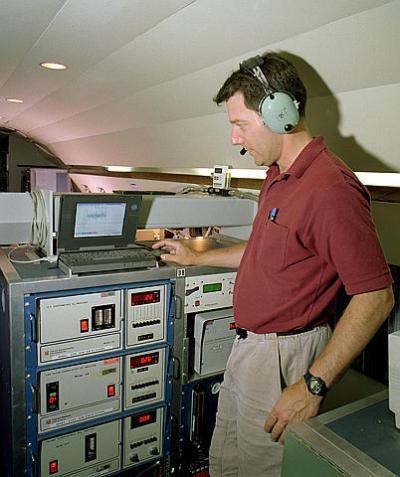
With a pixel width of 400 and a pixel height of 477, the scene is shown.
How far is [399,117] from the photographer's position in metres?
1.28

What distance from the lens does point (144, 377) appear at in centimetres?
173

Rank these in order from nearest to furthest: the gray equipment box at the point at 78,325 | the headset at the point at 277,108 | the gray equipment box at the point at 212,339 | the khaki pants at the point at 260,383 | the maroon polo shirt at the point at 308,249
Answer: the maroon polo shirt at the point at 308,249, the headset at the point at 277,108, the khaki pants at the point at 260,383, the gray equipment box at the point at 78,325, the gray equipment box at the point at 212,339

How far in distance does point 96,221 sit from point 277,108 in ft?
2.57

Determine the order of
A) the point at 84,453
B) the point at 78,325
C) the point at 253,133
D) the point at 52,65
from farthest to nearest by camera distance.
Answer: the point at 52,65, the point at 84,453, the point at 78,325, the point at 253,133

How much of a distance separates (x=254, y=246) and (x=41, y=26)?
1194 millimetres

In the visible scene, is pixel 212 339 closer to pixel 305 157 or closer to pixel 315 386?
pixel 315 386

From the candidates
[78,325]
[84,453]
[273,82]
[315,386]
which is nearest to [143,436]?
[84,453]

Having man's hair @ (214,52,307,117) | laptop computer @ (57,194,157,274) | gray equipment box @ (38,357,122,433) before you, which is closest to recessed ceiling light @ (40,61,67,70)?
laptop computer @ (57,194,157,274)

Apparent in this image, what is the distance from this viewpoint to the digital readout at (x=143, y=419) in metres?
1.75

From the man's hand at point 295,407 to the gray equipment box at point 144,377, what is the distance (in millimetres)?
752

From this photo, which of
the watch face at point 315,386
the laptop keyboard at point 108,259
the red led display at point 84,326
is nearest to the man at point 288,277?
the watch face at point 315,386

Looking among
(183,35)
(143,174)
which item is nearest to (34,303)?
(183,35)

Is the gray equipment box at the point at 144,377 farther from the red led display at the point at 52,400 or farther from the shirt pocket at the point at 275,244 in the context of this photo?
the shirt pocket at the point at 275,244

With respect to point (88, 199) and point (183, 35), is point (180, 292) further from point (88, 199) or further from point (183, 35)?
point (183, 35)
